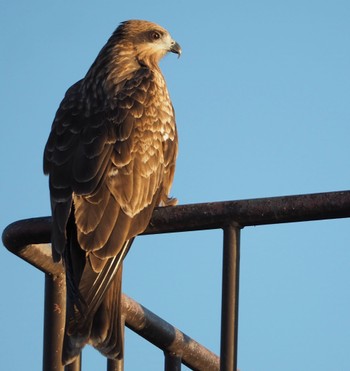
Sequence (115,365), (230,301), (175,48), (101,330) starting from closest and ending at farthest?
(230,301)
(115,365)
(101,330)
(175,48)

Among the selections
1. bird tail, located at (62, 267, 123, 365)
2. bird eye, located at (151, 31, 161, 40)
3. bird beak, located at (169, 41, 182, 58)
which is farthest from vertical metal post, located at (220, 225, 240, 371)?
bird beak, located at (169, 41, 182, 58)

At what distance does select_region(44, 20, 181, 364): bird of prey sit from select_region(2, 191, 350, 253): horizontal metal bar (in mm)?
217

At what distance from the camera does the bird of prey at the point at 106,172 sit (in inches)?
132

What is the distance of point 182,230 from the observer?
9.41 ft

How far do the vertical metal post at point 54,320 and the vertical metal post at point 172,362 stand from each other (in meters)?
0.42

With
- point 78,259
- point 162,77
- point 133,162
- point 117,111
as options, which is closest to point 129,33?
point 162,77

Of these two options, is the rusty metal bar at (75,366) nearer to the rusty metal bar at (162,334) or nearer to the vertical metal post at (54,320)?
the vertical metal post at (54,320)

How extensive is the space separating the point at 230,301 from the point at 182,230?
0.47 meters

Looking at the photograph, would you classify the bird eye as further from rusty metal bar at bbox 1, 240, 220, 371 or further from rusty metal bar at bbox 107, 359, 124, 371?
rusty metal bar at bbox 107, 359, 124, 371

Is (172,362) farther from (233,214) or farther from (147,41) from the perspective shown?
(147,41)

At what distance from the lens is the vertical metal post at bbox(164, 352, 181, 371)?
3068mm

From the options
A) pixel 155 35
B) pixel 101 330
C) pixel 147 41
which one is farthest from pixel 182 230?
pixel 155 35

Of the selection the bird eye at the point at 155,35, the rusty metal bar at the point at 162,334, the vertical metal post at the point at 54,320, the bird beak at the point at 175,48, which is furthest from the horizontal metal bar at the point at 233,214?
the bird beak at the point at 175,48

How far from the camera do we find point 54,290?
294 centimetres
